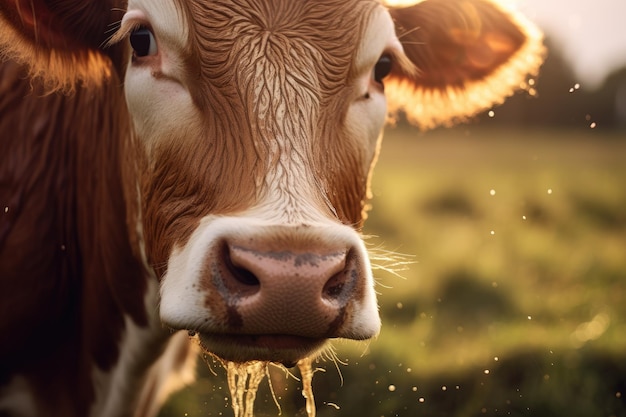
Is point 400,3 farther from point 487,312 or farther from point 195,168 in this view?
point 487,312

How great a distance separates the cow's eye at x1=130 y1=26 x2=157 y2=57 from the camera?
118 inches

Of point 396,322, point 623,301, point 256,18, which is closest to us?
point 256,18

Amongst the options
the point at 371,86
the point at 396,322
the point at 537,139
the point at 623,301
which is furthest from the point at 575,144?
the point at 371,86

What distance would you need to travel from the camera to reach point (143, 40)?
302 centimetres

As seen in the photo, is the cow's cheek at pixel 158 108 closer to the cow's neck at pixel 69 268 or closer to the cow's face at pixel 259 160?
the cow's face at pixel 259 160

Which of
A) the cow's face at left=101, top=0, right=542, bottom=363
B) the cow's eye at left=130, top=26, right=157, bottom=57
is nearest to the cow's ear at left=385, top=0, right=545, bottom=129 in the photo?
the cow's face at left=101, top=0, right=542, bottom=363

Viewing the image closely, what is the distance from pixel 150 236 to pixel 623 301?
19.9 ft

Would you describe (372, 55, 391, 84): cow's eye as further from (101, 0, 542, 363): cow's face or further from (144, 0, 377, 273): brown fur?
(144, 0, 377, 273): brown fur

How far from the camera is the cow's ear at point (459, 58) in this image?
4.04 m

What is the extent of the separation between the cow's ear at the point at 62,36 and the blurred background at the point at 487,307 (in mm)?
1233

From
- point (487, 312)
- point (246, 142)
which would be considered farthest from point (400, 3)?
point (487, 312)

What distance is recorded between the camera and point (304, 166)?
268 centimetres

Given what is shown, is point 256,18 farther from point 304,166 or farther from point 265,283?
point 265,283

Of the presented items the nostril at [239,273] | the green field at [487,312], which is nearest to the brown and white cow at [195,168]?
the nostril at [239,273]
